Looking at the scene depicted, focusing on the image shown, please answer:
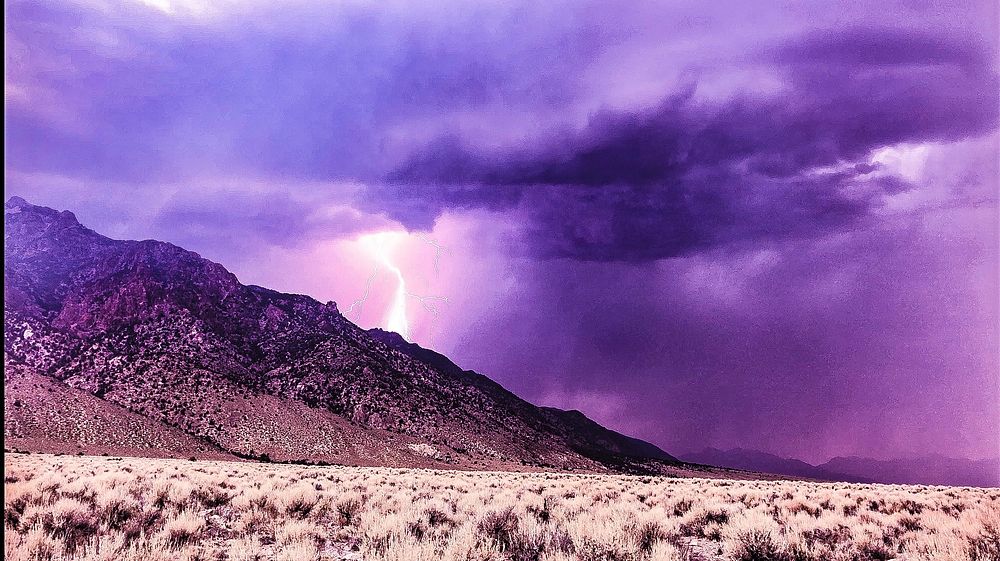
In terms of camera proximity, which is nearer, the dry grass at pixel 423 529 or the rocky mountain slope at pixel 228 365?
the dry grass at pixel 423 529

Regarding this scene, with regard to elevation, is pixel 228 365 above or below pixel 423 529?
above

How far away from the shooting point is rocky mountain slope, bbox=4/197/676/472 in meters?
86.4

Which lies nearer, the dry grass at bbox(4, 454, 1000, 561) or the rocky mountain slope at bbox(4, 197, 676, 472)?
the dry grass at bbox(4, 454, 1000, 561)

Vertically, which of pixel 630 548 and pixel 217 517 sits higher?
pixel 630 548

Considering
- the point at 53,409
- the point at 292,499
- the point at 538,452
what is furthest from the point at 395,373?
the point at 292,499

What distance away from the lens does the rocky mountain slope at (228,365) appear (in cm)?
8638

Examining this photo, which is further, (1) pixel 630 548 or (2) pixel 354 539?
(2) pixel 354 539

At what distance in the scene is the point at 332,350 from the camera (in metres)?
121

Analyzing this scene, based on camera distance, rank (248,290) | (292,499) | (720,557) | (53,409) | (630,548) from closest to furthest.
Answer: (630,548), (720,557), (292,499), (53,409), (248,290)

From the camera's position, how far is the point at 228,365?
102250mm

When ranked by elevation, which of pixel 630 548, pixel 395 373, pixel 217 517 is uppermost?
pixel 395 373

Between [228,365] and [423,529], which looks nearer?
[423,529]

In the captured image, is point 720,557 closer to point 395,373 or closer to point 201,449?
point 201,449

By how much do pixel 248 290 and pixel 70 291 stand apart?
36695mm
